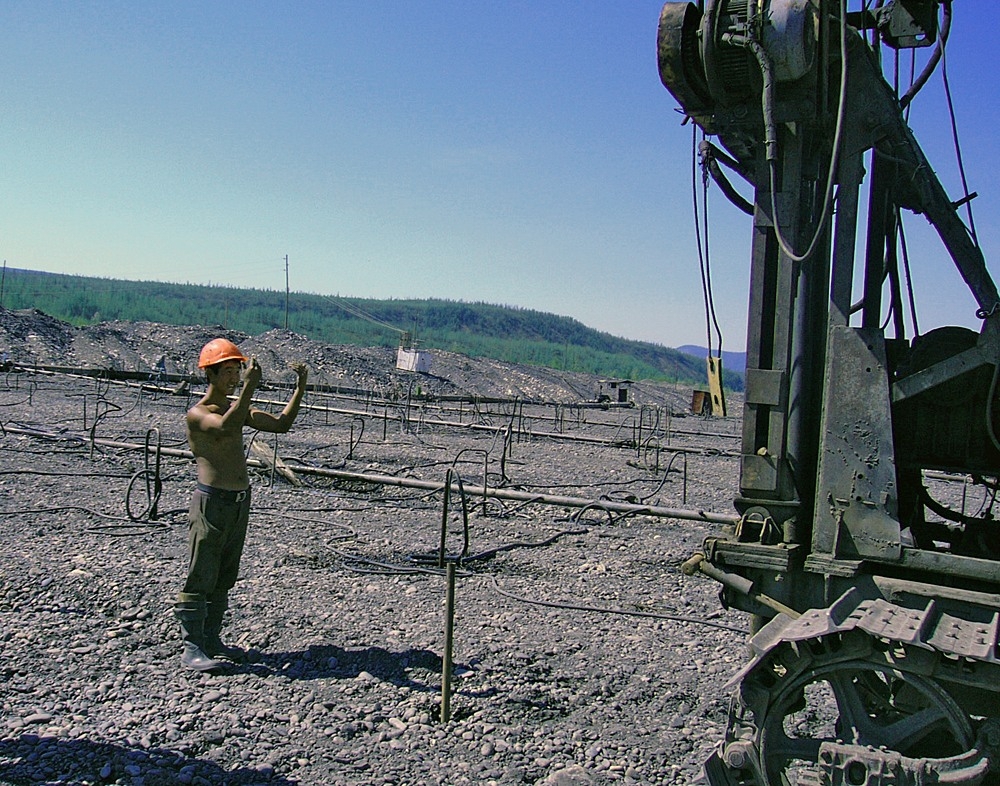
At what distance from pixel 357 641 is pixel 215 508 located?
140cm

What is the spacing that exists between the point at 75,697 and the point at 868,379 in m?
4.45

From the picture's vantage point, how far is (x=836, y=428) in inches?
148

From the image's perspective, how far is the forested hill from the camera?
93.3 meters

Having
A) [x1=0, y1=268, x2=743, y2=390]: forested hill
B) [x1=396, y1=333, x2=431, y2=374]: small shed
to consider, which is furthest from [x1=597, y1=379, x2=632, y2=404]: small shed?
[x1=0, y1=268, x2=743, y2=390]: forested hill

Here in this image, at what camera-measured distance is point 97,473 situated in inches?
529

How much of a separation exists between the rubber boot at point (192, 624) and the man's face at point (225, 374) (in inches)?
51.1

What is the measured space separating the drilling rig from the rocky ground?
1123 millimetres

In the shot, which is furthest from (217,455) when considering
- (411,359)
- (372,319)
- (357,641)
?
(372,319)

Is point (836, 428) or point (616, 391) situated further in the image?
point (616, 391)

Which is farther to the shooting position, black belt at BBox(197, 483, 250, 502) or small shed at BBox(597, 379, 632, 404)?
small shed at BBox(597, 379, 632, 404)

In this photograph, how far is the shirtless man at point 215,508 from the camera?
552 cm

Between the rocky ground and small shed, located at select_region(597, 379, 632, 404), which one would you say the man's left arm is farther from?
small shed, located at select_region(597, 379, 632, 404)

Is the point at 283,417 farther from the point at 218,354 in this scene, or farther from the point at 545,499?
the point at 545,499

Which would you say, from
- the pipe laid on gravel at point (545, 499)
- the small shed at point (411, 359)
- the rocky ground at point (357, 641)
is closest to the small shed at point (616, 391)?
the small shed at point (411, 359)
